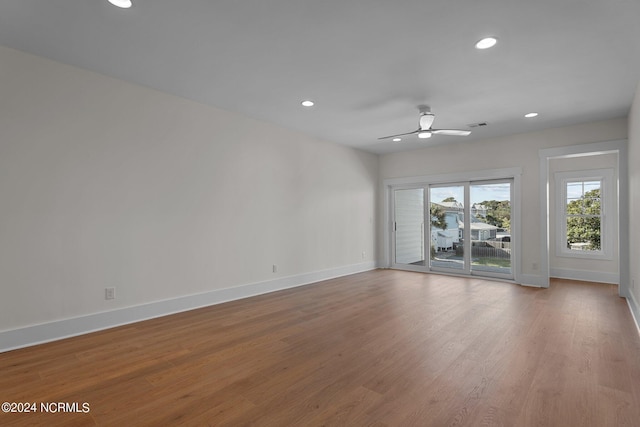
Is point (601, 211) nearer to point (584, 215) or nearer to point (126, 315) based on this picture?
point (584, 215)

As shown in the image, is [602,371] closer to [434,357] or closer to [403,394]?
[434,357]

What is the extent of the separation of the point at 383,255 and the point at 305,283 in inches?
101

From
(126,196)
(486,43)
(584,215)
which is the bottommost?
(584,215)

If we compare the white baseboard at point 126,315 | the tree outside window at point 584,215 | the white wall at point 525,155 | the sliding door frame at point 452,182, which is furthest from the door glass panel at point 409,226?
the white baseboard at point 126,315

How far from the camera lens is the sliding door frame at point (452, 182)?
579 cm

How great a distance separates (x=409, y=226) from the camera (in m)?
7.37

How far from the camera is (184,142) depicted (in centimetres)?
416

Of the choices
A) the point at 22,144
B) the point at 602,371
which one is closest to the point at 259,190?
the point at 22,144

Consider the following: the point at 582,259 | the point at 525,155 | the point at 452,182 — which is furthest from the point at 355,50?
the point at 582,259

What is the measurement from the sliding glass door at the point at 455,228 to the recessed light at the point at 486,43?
12.7 ft

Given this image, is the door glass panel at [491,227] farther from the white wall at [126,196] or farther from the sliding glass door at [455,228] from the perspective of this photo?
the white wall at [126,196]

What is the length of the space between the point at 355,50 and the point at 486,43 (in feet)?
3.76

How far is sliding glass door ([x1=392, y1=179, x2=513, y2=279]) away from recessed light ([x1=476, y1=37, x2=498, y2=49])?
3.88 m

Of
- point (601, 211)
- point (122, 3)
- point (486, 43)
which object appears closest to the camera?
point (122, 3)
